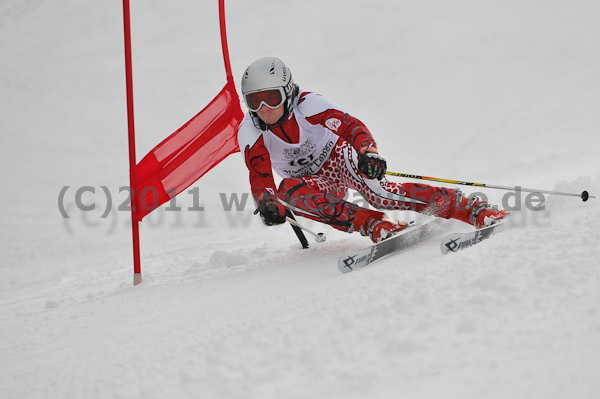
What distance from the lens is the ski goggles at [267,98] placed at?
2.77m

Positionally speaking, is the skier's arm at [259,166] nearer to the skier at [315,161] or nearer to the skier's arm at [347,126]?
the skier at [315,161]

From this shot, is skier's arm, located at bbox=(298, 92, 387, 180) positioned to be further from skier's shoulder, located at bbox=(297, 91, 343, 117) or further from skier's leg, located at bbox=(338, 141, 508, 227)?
skier's leg, located at bbox=(338, 141, 508, 227)

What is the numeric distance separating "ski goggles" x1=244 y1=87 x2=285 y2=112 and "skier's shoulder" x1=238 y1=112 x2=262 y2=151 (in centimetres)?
18

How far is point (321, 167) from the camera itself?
3.10 meters

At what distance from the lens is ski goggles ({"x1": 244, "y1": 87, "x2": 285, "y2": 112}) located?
9.09 feet

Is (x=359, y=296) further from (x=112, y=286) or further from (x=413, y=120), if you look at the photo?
(x=413, y=120)

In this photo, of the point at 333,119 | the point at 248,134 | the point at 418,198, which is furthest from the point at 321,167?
the point at 418,198

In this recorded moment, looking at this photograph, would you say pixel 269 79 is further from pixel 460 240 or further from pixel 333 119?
pixel 460 240

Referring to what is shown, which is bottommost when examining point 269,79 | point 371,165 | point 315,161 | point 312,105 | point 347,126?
point 371,165

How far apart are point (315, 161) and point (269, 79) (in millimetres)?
547

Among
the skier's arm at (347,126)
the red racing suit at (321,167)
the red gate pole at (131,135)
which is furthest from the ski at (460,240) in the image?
the red gate pole at (131,135)

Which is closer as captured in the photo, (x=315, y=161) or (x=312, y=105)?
(x=312, y=105)

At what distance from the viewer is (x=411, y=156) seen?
7.82 metres

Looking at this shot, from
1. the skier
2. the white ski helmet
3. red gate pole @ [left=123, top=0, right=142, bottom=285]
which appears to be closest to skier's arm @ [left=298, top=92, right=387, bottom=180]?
the skier
